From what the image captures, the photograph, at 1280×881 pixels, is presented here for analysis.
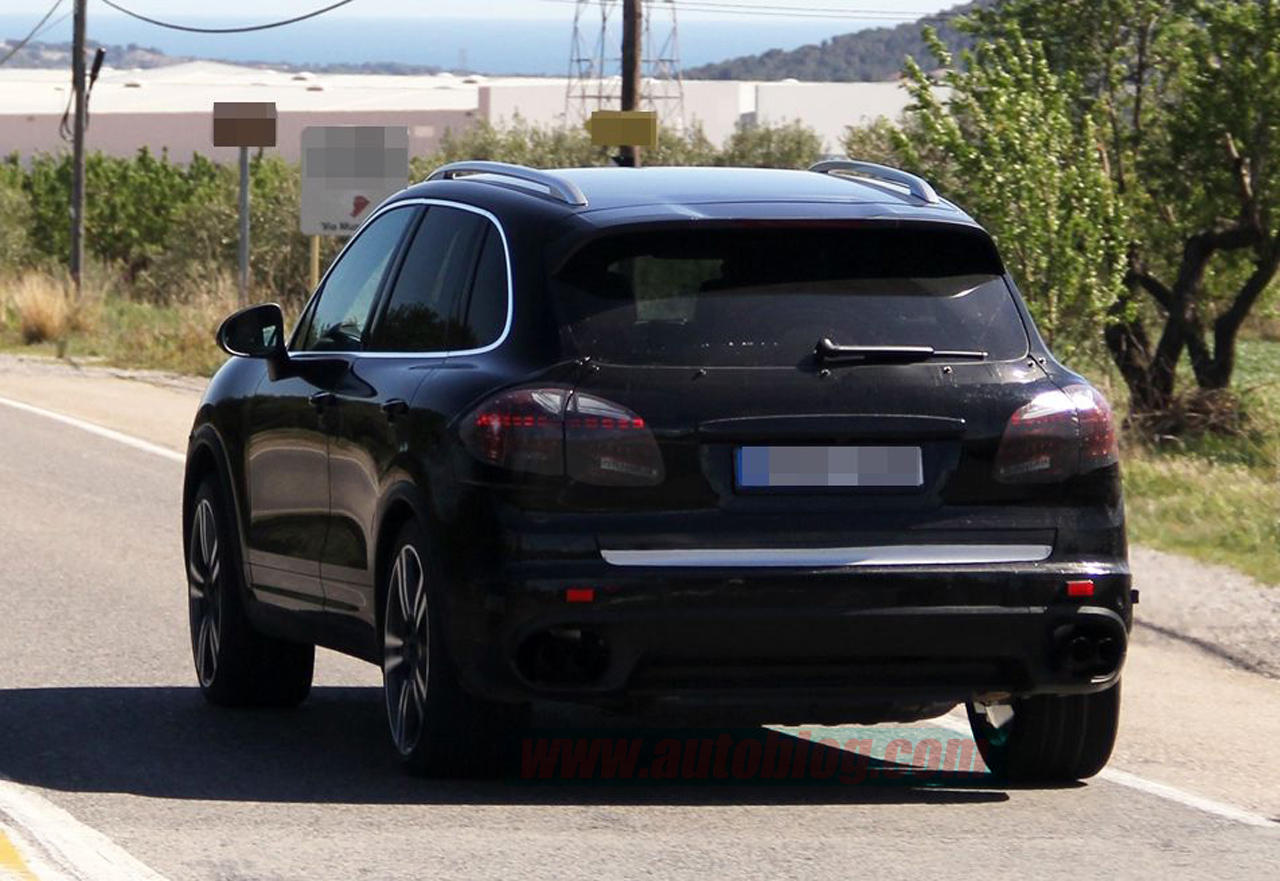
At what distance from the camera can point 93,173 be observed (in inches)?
2293

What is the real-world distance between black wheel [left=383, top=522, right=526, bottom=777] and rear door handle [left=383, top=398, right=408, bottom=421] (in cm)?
33

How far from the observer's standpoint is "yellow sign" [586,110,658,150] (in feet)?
76.3

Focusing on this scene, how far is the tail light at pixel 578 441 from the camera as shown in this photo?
6566mm

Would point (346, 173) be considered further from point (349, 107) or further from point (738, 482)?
point (349, 107)

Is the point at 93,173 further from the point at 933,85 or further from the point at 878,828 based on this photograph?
the point at 878,828

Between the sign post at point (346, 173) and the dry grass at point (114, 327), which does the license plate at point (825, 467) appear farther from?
the dry grass at point (114, 327)

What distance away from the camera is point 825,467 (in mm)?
6676

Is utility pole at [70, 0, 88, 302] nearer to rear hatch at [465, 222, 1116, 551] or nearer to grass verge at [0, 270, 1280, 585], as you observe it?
grass verge at [0, 270, 1280, 585]

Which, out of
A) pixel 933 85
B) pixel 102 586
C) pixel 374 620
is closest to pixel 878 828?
pixel 374 620

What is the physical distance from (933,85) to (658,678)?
1479 cm

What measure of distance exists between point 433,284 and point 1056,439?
1891 millimetres

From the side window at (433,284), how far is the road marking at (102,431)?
980 centimetres

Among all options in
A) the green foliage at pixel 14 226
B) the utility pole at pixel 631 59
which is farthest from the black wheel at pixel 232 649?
the green foliage at pixel 14 226

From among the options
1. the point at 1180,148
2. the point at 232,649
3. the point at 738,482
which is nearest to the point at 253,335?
the point at 232,649
